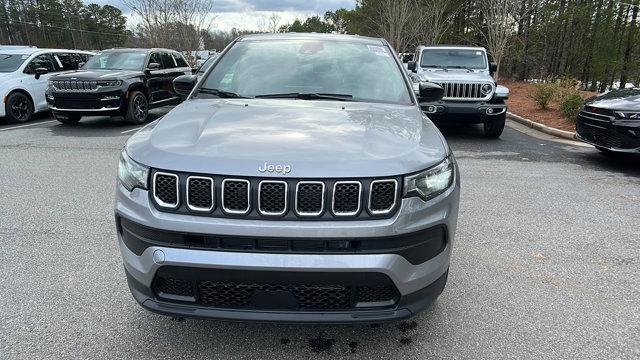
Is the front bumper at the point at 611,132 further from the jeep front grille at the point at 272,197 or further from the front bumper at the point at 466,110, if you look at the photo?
the jeep front grille at the point at 272,197

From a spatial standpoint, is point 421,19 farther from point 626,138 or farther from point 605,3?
point 626,138

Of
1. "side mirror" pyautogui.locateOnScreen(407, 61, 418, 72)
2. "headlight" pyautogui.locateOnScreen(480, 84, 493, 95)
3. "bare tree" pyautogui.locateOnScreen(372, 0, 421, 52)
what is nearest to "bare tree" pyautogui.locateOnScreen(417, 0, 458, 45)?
"bare tree" pyautogui.locateOnScreen(372, 0, 421, 52)

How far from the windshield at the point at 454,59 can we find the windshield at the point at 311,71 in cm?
710

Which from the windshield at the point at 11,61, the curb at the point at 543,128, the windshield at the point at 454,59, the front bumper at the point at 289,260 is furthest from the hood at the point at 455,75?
the windshield at the point at 11,61

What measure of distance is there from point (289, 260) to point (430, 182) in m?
0.80

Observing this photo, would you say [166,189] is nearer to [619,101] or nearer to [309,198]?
[309,198]

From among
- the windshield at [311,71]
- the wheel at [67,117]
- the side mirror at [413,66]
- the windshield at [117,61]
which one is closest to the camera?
the windshield at [311,71]

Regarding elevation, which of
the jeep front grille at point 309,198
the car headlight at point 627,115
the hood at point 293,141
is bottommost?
the car headlight at point 627,115

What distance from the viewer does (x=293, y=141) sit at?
2270 mm

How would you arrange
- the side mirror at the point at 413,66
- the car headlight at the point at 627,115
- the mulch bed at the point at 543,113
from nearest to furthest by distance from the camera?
1. the car headlight at the point at 627,115
2. the mulch bed at the point at 543,113
3. the side mirror at the point at 413,66

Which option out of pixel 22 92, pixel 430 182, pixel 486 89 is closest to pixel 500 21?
pixel 486 89

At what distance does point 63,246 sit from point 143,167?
2224 mm

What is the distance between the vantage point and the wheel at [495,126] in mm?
9008

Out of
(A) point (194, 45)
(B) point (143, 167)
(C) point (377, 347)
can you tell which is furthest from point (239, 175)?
(A) point (194, 45)
